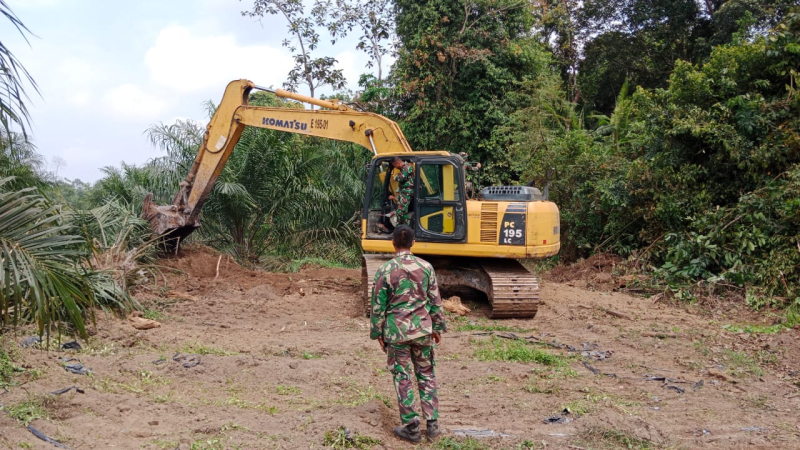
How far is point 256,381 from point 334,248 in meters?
8.50

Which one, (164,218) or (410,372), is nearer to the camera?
(410,372)

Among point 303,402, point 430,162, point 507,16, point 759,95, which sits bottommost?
point 303,402

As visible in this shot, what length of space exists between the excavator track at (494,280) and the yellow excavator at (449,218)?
14 millimetres

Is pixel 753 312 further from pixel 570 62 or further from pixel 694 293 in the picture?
pixel 570 62

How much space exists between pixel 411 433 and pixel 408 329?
2.45 ft

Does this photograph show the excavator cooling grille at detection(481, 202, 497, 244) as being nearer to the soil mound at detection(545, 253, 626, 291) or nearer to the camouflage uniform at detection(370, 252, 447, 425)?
the soil mound at detection(545, 253, 626, 291)

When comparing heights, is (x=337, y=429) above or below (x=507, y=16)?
below

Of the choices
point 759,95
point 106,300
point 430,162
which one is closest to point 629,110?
point 759,95

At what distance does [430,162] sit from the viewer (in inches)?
366

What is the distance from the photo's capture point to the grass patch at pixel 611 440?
4.57 m

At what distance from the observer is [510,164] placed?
17.5m

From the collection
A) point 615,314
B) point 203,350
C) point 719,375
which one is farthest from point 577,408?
point 615,314

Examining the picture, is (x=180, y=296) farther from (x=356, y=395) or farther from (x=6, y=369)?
(x=356, y=395)

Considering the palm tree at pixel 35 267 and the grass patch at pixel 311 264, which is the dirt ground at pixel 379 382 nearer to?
the palm tree at pixel 35 267
